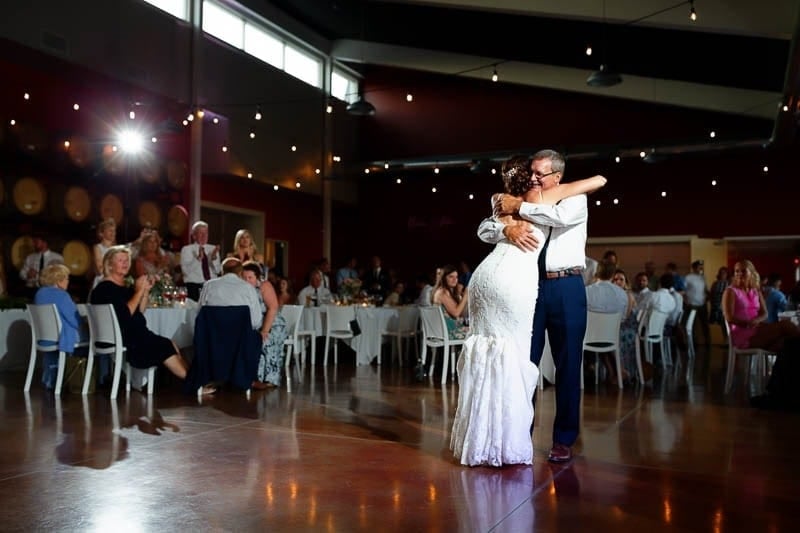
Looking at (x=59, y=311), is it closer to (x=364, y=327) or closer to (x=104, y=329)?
(x=104, y=329)

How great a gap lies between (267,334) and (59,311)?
5.78 feet

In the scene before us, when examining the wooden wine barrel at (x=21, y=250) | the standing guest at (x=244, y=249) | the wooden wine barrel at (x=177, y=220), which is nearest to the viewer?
the standing guest at (x=244, y=249)

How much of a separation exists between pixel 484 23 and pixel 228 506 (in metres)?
→ 12.3

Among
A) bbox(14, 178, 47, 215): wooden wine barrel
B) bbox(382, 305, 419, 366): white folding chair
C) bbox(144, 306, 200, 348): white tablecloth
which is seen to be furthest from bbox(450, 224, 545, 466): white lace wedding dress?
bbox(14, 178, 47, 215): wooden wine barrel

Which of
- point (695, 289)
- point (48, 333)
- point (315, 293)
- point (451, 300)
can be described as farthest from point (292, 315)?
point (695, 289)

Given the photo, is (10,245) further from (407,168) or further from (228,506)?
(407,168)

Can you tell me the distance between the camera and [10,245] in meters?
9.41

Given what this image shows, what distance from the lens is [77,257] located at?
34.1 feet

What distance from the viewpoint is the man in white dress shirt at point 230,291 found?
6254mm

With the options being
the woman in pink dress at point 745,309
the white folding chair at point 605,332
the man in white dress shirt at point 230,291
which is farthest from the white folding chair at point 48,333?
the woman in pink dress at point 745,309

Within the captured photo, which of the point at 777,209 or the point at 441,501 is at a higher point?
the point at 777,209

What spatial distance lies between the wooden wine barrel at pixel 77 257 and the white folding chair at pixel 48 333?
3.86 meters

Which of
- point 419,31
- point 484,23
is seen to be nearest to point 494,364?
point 484,23

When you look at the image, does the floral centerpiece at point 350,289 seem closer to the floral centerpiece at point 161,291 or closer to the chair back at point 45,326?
the floral centerpiece at point 161,291
